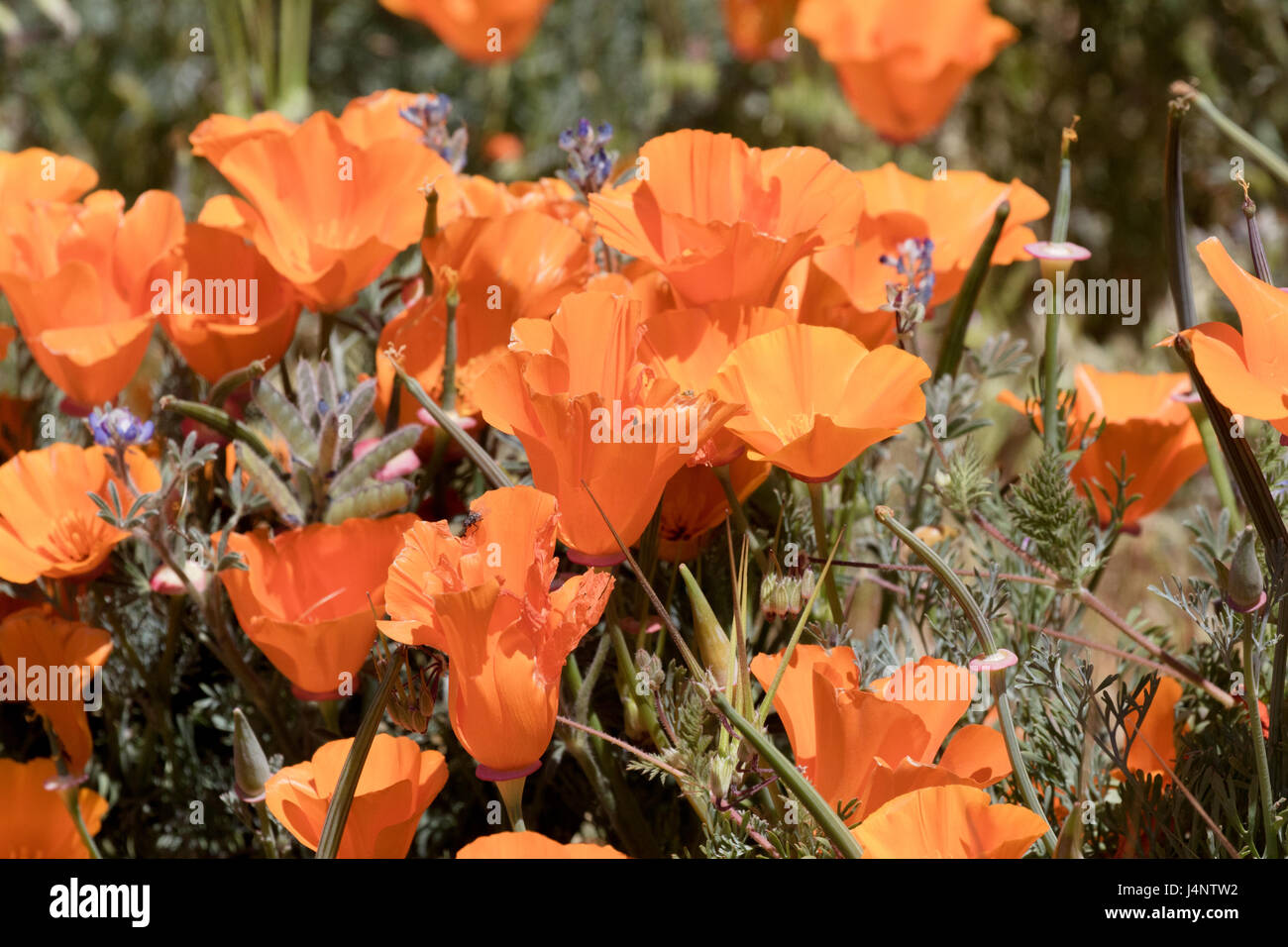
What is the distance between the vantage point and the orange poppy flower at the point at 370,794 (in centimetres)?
47

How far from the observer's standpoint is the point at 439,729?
24.0 inches

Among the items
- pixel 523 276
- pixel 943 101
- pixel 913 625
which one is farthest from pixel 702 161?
pixel 943 101

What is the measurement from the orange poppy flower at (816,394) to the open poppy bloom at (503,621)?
0.29 ft

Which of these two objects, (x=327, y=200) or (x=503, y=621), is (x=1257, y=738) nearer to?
(x=503, y=621)

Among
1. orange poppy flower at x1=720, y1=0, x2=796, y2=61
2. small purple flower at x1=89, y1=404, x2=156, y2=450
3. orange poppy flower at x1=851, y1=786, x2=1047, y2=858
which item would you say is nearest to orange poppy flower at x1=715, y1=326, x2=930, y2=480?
orange poppy flower at x1=851, y1=786, x2=1047, y2=858

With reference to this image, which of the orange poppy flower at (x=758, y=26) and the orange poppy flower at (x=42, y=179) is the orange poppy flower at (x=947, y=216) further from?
the orange poppy flower at (x=758, y=26)

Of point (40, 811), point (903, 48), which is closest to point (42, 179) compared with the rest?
point (40, 811)

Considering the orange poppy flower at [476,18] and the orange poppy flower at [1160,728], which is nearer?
the orange poppy flower at [1160,728]

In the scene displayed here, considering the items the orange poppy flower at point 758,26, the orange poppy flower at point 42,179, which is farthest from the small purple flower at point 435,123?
the orange poppy flower at point 758,26

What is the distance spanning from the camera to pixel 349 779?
17.6 inches

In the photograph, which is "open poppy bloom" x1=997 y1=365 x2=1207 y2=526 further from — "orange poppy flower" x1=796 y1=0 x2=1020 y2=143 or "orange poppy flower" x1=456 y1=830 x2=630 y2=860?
"orange poppy flower" x1=796 y1=0 x2=1020 y2=143

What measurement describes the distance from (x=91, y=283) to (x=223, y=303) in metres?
0.06
